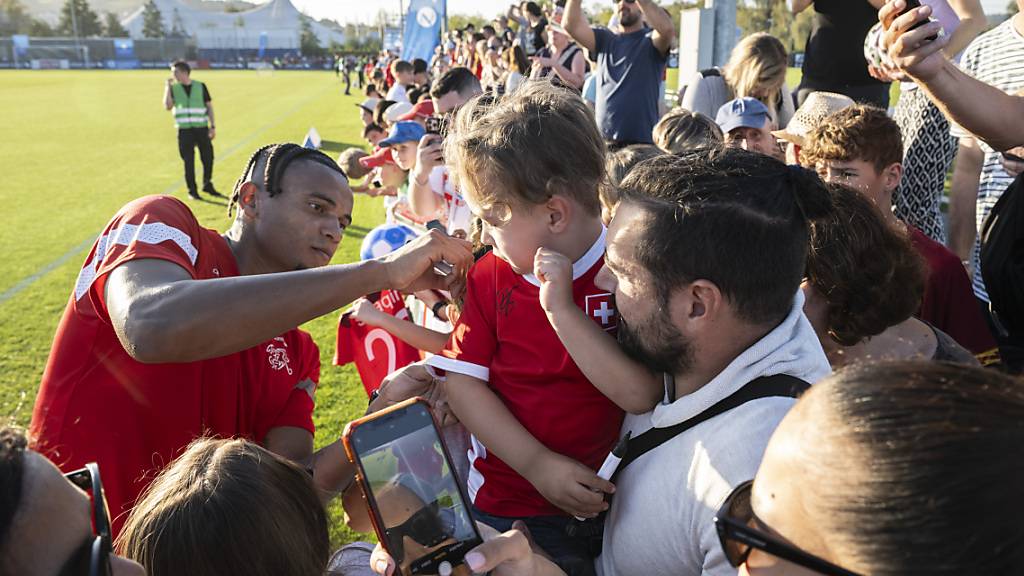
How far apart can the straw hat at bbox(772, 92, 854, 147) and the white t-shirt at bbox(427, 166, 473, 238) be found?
189 centimetres

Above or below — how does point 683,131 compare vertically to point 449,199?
above

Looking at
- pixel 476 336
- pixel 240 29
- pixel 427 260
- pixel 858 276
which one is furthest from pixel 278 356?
pixel 240 29

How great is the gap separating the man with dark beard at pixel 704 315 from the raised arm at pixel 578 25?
16.2 feet

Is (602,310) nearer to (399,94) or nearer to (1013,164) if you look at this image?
(1013,164)

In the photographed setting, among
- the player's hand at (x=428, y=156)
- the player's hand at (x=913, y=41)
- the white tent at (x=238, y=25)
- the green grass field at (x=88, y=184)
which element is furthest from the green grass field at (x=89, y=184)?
the white tent at (x=238, y=25)

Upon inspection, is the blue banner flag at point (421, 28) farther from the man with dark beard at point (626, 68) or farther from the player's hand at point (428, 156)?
the player's hand at point (428, 156)

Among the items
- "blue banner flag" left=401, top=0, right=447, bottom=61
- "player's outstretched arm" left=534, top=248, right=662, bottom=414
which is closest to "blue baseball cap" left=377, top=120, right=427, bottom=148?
"player's outstretched arm" left=534, top=248, right=662, bottom=414

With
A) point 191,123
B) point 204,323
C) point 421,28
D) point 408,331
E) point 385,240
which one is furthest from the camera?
point 421,28

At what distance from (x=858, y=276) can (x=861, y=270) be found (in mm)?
23

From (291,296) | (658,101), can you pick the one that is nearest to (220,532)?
(291,296)

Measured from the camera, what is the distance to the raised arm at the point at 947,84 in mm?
2061

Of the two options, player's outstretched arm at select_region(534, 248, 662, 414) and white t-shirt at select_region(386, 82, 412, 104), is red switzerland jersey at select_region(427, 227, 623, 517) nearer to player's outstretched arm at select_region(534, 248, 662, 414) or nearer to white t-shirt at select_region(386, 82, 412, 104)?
player's outstretched arm at select_region(534, 248, 662, 414)

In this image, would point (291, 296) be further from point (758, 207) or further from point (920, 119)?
point (920, 119)

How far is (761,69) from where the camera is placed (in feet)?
16.1
